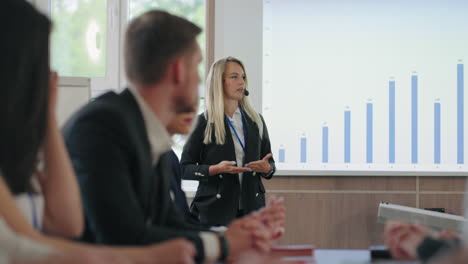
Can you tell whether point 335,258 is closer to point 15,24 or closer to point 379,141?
point 15,24

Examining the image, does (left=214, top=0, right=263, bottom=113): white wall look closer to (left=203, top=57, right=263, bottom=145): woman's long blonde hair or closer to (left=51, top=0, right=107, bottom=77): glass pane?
(left=203, top=57, right=263, bottom=145): woman's long blonde hair

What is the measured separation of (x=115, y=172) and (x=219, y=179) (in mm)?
2393

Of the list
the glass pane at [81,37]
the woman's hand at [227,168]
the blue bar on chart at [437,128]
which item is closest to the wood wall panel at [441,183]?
the blue bar on chart at [437,128]

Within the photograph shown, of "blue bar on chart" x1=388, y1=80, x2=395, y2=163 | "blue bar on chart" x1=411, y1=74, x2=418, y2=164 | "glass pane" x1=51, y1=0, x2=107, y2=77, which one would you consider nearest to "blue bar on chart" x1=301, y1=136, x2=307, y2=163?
"blue bar on chart" x1=388, y1=80, x2=395, y2=163

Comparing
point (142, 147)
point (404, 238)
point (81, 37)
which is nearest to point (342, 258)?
point (404, 238)

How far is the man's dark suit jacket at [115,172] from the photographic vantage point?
140 centimetres

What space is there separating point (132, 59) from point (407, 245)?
924 mm

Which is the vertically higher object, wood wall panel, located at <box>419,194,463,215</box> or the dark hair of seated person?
the dark hair of seated person

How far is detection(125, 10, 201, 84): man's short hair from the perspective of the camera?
1.63 metres

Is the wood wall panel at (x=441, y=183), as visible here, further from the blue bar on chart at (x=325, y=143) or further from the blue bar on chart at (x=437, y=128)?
the blue bar on chart at (x=325, y=143)

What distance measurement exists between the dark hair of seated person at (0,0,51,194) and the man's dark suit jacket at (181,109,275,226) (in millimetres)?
2598

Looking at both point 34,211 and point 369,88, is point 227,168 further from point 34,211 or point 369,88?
point 34,211

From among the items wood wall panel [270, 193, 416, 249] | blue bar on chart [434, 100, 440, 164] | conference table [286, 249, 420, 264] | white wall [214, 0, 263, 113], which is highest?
white wall [214, 0, 263, 113]

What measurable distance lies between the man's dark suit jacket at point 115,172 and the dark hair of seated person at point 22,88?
0.25 metres
